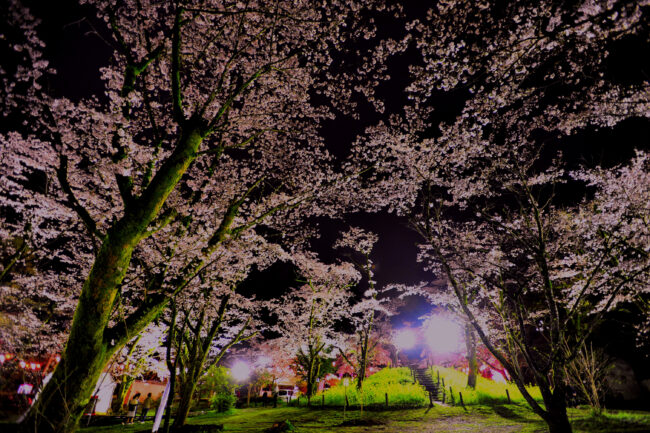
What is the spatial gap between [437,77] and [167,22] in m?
7.32

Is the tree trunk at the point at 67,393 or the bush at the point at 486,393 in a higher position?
the tree trunk at the point at 67,393

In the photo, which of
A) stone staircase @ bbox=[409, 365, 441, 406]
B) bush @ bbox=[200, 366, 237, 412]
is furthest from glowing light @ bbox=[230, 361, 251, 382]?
stone staircase @ bbox=[409, 365, 441, 406]

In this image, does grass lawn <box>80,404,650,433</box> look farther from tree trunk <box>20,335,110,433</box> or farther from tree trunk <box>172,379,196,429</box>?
tree trunk <box>20,335,110,433</box>

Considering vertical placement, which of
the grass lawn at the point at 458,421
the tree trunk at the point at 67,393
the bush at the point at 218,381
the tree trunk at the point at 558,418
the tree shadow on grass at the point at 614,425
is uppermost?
the tree trunk at the point at 67,393

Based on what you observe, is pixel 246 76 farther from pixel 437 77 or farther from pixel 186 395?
pixel 186 395

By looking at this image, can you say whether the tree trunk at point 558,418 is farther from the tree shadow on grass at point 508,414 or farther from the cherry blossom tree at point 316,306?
the cherry blossom tree at point 316,306

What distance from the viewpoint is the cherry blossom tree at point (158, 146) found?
4805mm

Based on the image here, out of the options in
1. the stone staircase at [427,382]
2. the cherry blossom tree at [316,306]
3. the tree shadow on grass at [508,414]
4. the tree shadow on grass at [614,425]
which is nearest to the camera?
the tree shadow on grass at [614,425]

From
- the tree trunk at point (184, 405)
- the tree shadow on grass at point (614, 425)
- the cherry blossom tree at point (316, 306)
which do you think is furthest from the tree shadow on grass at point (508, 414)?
the tree trunk at point (184, 405)

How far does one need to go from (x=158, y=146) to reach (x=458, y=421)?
50.4 ft

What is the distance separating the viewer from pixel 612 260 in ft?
37.1

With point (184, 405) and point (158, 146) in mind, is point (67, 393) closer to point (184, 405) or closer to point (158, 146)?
point (158, 146)

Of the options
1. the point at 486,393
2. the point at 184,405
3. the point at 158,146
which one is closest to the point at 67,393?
the point at 158,146

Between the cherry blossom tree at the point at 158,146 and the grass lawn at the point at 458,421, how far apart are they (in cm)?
869
